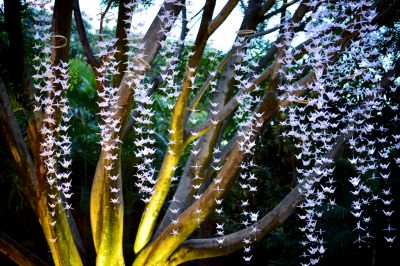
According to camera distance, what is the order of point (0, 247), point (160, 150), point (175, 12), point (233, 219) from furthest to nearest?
point (233, 219)
point (160, 150)
point (0, 247)
point (175, 12)

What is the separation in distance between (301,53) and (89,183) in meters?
3.52

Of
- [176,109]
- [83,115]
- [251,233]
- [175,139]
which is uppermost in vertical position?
[83,115]

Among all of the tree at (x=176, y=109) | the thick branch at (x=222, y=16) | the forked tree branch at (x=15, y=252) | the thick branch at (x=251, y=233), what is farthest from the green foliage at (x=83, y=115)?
the thick branch at (x=222, y=16)

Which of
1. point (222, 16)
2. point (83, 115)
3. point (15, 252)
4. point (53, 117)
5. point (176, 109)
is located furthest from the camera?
point (83, 115)

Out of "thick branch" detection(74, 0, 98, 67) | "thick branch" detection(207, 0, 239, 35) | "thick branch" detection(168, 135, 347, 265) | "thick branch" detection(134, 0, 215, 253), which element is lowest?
"thick branch" detection(168, 135, 347, 265)

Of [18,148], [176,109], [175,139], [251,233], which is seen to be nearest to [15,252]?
[18,148]

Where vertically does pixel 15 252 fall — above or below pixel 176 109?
below

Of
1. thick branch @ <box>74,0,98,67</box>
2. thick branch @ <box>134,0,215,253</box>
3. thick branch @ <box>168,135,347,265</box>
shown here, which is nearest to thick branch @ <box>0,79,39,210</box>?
thick branch @ <box>74,0,98,67</box>

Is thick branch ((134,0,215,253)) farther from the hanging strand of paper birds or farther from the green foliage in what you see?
the green foliage

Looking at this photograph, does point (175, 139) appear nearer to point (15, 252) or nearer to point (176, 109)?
point (176, 109)

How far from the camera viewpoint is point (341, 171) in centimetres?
529

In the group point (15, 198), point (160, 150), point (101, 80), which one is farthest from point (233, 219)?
point (101, 80)

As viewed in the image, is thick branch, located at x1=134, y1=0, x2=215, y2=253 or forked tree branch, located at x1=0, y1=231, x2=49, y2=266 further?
forked tree branch, located at x1=0, y1=231, x2=49, y2=266

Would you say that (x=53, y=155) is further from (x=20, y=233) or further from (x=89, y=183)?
(x=20, y=233)
